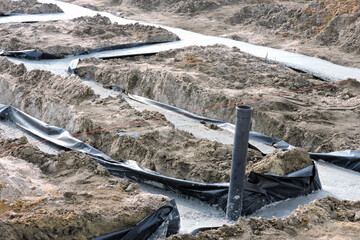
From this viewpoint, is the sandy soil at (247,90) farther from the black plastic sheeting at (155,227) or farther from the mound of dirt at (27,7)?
the mound of dirt at (27,7)

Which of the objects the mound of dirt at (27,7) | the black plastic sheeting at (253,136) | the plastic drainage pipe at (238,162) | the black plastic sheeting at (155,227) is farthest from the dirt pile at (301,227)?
the mound of dirt at (27,7)

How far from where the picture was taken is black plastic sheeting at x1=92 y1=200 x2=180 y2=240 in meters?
3.65

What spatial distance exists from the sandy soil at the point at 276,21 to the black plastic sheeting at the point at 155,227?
9088 millimetres

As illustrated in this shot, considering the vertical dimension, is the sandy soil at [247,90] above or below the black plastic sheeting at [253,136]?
above

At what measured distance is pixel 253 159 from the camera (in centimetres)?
535

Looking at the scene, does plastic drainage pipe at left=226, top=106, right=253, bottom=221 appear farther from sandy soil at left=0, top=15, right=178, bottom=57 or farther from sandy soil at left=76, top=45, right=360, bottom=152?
sandy soil at left=0, top=15, right=178, bottom=57

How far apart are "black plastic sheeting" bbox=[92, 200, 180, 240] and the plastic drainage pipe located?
66cm

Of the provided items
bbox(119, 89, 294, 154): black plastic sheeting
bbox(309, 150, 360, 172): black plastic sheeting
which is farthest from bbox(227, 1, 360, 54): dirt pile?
bbox(309, 150, 360, 172): black plastic sheeting

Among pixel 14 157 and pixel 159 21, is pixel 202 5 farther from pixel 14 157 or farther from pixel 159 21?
pixel 14 157

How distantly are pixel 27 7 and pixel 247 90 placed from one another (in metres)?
13.3

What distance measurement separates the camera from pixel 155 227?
3830mm

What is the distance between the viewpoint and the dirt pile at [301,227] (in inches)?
140

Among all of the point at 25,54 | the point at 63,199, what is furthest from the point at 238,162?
the point at 25,54

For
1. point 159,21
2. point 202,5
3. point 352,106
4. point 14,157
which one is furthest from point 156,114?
point 202,5
